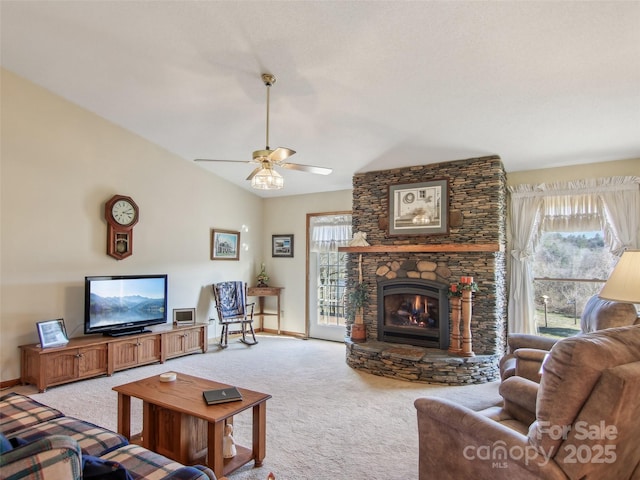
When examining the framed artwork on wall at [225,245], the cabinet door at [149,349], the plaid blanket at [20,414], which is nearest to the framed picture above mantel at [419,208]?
the framed artwork on wall at [225,245]

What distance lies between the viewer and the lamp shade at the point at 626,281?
2.20 m

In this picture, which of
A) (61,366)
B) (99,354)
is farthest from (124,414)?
(99,354)

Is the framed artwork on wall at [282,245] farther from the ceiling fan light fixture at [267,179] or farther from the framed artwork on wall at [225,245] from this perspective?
the ceiling fan light fixture at [267,179]

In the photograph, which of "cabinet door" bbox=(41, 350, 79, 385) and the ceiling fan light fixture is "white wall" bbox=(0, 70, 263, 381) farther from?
the ceiling fan light fixture

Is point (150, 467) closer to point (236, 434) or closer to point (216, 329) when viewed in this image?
point (236, 434)

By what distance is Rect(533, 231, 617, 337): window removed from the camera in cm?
455

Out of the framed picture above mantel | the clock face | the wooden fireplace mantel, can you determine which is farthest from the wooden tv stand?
the framed picture above mantel

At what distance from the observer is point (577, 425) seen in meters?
1.49

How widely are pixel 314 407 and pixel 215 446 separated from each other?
4.83 feet

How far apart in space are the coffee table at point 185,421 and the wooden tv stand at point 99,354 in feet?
6.18

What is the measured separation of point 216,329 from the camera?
643cm

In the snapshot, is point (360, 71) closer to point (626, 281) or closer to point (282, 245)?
point (626, 281)

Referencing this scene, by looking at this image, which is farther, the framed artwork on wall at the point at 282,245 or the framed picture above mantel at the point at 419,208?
the framed artwork on wall at the point at 282,245

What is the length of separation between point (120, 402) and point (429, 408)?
86.3 inches
